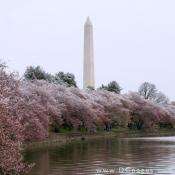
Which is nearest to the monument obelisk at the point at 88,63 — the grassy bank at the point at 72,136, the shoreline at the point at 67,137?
the grassy bank at the point at 72,136

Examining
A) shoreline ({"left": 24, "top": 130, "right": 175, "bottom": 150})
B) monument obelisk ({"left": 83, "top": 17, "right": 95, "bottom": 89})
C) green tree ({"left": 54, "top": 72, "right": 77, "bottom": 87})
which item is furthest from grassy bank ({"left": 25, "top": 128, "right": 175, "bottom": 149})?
monument obelisk ({"left": 83, "top": 17, "right": 95, "bottom": 89})

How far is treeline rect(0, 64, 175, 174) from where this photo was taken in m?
15.3

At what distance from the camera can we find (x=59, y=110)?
53.1 metres

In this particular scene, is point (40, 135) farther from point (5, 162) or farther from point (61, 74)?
point (61, 74)

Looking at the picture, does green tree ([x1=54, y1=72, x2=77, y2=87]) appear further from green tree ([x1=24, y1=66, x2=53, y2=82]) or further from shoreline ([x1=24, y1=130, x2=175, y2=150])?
shoreline ([x1=24, y1=130, x2=175, y2=150])

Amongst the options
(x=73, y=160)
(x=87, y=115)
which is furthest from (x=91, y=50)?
(x=73, y=160)

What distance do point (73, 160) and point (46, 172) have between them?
5926mm

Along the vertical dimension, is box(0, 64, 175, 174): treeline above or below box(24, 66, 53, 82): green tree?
below

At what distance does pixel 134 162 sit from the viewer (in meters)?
26.4

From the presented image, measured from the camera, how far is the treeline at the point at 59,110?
1534 cm

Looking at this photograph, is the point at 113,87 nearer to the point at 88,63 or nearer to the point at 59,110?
the point at 88,63

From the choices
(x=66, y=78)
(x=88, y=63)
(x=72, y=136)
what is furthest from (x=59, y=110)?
(x=88, y=63)

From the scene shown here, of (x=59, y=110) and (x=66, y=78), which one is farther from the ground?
(x=66, y=78)

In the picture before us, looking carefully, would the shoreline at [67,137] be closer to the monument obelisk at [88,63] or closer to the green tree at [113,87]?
the green tree at [113,87]
